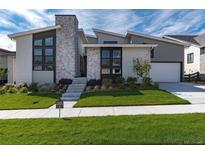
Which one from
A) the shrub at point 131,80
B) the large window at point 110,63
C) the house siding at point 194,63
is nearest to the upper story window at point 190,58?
the house siding at point 194,63

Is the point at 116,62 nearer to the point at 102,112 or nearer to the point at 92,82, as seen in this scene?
the point at 92,82

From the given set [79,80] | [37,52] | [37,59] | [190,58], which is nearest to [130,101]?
[79,80]

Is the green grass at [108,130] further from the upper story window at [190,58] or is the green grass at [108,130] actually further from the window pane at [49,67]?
the upper story window at [190,58]

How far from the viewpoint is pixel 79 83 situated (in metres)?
19.3

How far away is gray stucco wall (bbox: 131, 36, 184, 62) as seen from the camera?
82.4 feet

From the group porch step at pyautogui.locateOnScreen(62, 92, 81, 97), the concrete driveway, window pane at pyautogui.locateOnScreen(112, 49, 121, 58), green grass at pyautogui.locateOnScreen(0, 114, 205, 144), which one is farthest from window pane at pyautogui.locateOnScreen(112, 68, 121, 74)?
green grass at pyautogui.locateOnScreen(0, 114, 205, 144)

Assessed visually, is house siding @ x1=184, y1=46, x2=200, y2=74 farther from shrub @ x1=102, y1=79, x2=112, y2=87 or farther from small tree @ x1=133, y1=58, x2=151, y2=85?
shrub @ x1=102, y1=79, x2=112, y2=87

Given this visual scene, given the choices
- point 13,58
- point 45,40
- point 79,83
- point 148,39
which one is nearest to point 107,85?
point 79,83

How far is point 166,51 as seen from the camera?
83.2 ft

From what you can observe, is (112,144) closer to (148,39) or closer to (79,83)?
(79,83)

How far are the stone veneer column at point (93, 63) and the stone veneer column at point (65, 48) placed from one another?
131cm

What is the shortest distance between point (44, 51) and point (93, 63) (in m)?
4.33

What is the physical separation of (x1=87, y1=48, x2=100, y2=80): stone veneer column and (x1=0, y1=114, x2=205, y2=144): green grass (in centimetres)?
1171
